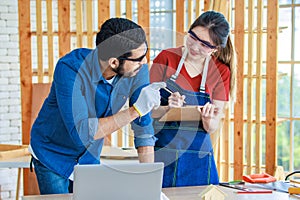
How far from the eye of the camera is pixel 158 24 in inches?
202

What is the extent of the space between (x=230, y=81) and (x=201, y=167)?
511mm

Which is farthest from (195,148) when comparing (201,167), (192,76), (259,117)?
(259,117)

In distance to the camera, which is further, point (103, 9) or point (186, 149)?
point (103, 9)

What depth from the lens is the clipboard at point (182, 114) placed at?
291 centimetres

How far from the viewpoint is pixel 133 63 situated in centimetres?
247

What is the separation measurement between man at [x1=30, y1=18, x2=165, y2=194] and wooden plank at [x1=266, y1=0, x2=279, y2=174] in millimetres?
2170

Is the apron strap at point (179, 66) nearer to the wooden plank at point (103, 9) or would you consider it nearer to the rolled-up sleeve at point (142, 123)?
the rolled-up sleeve at point (142, 123)

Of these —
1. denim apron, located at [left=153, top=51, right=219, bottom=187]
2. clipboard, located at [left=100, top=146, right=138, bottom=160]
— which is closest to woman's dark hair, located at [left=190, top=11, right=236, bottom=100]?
denim apron, located at [left=153, top=51, right=219, bottom=187]

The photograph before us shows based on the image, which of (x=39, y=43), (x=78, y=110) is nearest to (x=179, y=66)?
(x=78, y=110)

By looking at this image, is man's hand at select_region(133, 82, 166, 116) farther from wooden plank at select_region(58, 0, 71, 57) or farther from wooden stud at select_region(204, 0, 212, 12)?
wooden plank at select_region(58, 0, 71, 57)

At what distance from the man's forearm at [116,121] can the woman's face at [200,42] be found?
53cm

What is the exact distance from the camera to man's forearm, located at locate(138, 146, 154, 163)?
2.74 meters

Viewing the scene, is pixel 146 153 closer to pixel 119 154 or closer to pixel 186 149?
pixel 186 149

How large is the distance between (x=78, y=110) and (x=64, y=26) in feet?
8.39
